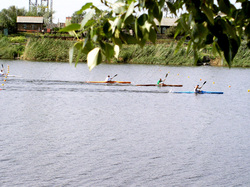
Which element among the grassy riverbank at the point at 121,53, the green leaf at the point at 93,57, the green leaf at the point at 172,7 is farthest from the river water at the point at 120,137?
the grassy riverbank at the point at 121,53

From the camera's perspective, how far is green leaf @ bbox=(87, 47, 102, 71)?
2417 mm

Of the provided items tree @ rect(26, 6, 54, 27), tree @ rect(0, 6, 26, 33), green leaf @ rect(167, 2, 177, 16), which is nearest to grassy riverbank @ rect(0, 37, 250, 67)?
tree @ rect(0, 6, 26, 33)

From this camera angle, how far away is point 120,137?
21.2m

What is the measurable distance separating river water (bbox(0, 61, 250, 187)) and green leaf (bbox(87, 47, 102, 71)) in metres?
12.5

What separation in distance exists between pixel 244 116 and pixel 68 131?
44.6 ft

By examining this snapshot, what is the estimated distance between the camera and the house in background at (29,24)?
311ft

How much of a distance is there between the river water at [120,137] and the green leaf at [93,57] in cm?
1245

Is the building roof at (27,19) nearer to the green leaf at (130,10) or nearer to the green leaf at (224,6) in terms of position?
the green leaf at (224,6)

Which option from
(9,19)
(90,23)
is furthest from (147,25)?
(9,19)

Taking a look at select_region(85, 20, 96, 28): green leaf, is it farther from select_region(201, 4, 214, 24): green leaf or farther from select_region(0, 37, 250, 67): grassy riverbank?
select_region(0, 37, 250, 67): grassy riverbank

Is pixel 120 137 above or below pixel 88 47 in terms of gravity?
below

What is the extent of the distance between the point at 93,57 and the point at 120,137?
61.9ft

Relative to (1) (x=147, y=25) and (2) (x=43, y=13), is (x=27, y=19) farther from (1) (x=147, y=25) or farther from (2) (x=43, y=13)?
(1) (x=147, y=25)

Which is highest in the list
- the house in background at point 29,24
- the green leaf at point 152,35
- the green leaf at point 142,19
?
the house in background at point 29,24
